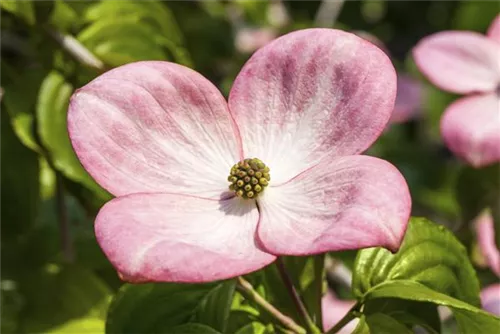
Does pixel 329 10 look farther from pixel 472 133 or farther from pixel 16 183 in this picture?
pixel 16 183

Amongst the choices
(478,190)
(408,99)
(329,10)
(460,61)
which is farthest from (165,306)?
(329,10)

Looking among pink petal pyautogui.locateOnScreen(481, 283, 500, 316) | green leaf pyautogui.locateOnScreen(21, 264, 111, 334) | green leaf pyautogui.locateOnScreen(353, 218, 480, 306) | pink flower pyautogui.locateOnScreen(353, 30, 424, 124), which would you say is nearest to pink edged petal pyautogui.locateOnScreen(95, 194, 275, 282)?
green leaf pyautogui.locateOnScreen(353, 218, 480, 306)

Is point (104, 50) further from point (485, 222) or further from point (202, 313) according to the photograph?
point (485, 222)

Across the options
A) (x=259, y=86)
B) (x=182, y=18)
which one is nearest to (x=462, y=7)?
(x=182, y=18)

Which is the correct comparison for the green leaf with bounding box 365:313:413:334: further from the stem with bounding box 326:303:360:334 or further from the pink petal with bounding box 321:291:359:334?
the pink petal with bounding box 321:291:359:334

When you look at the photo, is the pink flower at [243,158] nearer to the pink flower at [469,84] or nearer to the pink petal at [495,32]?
the pink flower at [469,84]
